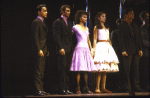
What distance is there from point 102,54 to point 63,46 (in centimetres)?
81

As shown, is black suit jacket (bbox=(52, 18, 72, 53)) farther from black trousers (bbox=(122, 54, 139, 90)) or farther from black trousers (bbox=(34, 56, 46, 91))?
black trousers (bbox=(122, 54, 139, 90))

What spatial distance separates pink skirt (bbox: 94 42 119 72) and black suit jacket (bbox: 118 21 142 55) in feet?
0.92

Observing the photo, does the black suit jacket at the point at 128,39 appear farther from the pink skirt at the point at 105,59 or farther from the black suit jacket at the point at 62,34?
the black suit jacket at the point at 62,34

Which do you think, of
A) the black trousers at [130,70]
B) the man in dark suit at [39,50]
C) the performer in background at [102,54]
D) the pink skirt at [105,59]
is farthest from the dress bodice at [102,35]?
the man in dark suit at [39,50]

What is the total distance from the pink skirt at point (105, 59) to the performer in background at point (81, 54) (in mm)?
162

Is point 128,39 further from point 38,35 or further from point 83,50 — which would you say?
point 38,35

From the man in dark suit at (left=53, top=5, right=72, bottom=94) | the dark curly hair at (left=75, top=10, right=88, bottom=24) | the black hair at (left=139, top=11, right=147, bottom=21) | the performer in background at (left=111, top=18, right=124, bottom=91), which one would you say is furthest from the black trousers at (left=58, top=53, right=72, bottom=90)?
the black hair at (left=139, top=11, right=147, bottom=21)

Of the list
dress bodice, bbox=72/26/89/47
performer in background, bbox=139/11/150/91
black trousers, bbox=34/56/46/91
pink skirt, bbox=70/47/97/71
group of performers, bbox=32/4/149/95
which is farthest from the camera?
performer in background, bbox=139/11/150/91

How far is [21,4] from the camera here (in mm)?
4930

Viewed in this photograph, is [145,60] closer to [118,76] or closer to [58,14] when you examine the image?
[118,76]

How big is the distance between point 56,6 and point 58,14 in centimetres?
18

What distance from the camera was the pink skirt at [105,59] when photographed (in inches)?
181

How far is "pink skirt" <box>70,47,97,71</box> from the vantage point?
4.41 m

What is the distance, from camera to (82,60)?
446 centimetres
